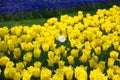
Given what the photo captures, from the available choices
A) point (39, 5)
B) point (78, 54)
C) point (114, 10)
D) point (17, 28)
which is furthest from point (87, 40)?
point (39, 5)

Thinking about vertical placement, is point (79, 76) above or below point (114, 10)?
below

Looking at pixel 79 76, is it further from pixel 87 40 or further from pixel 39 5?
pixel 39 5

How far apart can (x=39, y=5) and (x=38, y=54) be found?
10.9ft

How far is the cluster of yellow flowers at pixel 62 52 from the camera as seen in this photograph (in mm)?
5793

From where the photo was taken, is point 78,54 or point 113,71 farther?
point 78,54

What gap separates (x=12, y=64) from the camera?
19.7 feet

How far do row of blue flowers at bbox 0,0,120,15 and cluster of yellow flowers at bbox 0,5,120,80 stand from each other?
1.40 meters

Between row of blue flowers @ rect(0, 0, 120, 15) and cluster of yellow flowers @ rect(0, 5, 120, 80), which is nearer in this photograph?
cluster of yellow flowers @ rect(0, 5, 120, 80)

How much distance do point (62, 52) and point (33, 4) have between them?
10.6 feet

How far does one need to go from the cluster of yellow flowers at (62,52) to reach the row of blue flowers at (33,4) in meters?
1.40

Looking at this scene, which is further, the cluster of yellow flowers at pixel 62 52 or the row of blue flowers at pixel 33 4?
the row of blue flowers at pixel 33 4

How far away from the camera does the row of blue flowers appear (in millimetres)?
9461

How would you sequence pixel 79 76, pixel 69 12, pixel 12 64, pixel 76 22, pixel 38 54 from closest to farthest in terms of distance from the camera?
pixel 79 76 < pixel 12 64 < pixel 38 54 < pixel 76 22 < pixel 69 12

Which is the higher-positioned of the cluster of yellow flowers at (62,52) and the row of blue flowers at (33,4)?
the row of blue flowers at (33,4)
